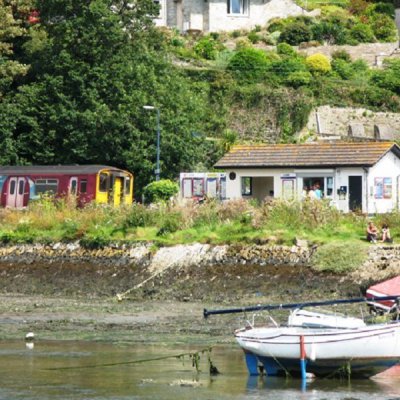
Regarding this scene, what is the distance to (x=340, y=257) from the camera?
40.5 meters

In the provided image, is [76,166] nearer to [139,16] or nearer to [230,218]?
[139,16]

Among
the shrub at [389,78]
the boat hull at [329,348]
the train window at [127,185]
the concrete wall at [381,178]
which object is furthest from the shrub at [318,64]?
the boat hull at [329,348]

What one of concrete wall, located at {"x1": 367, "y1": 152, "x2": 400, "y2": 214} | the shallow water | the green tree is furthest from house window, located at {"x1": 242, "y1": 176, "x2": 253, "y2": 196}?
the shallow water

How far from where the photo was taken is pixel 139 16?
6838 centimetres

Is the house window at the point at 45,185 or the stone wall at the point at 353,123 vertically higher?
the stone wall at the point at 353,123

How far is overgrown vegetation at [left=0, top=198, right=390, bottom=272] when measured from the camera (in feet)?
141

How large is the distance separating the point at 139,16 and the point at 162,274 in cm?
2802

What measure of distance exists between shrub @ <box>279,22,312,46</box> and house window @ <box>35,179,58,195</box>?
101 ft

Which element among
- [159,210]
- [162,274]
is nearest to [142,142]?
[159,210]

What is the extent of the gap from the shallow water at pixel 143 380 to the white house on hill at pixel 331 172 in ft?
70.5

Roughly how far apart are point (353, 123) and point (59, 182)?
77.5 ft

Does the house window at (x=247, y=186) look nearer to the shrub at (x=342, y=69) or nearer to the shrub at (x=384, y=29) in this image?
the shrub at (x=342, y=69)

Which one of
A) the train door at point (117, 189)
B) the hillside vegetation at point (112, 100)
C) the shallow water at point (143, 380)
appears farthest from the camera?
the hillside vegetation at point (112, 100)

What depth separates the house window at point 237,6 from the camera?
3570 inches
